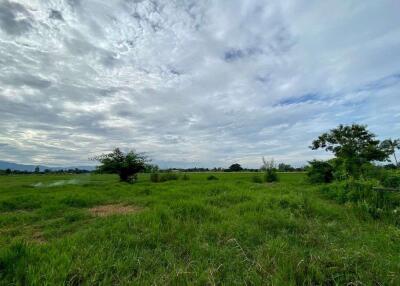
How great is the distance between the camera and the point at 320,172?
16047 millimetres

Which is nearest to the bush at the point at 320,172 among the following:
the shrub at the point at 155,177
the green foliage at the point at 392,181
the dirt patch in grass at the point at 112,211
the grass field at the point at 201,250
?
the green foliage at the point at 392,181

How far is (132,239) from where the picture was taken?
3.82 meters

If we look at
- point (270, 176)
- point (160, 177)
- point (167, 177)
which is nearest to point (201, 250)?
point (160, 177)

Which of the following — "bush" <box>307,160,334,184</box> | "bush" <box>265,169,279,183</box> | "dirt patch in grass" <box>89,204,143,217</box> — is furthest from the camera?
"bush" <box>265,169,279,183</box>

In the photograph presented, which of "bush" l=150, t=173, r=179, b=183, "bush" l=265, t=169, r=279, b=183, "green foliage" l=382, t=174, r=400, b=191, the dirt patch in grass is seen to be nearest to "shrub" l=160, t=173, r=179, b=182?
"bush" l=150, t=173, r=179, b=183

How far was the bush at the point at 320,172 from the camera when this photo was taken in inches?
622

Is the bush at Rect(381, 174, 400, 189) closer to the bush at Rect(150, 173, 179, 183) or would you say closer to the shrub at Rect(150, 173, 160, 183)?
the bush at Rect(150, 173, 179, 183)

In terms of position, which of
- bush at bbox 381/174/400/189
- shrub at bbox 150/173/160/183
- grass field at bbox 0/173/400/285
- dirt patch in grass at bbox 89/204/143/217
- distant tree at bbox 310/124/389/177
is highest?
distant tree at bbox 310/124/389/177

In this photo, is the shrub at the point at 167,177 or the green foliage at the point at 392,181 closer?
the green foliage at the point at 392,181

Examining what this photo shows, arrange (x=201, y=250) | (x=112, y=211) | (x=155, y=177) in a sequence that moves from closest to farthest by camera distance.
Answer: (x=201, y=250), (x=112, y=211), (x=155, y=177)

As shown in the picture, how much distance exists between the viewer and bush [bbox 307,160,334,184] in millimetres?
15797

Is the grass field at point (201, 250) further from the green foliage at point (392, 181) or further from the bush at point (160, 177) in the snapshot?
the bush at point (160, 177)

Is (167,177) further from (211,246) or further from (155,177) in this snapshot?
(211,246)

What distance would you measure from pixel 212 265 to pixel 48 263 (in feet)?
6.50
